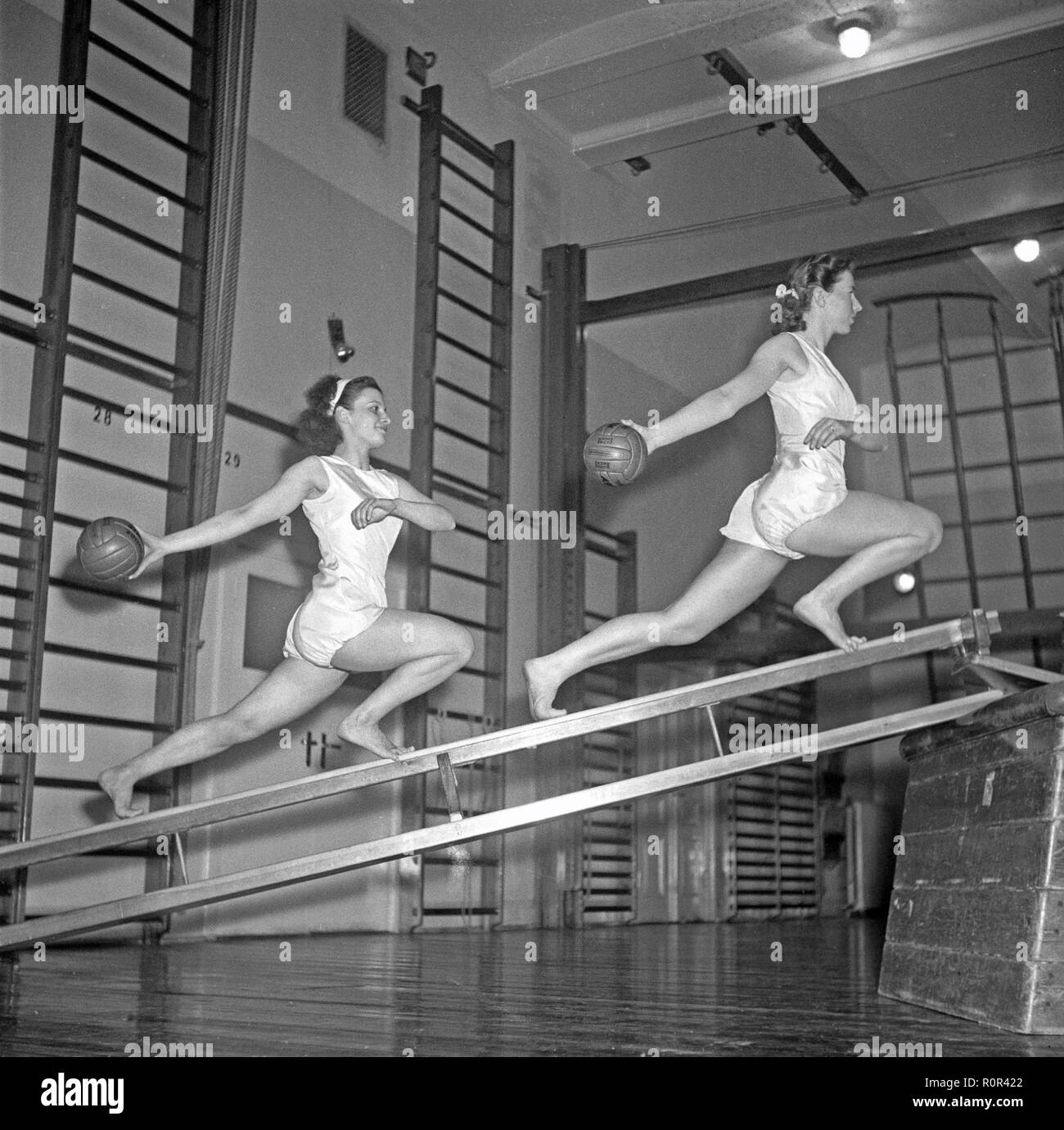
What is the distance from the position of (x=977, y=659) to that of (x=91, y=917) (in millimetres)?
2181

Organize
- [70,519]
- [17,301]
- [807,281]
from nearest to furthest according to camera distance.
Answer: [807,281], [17,301], [70,519]

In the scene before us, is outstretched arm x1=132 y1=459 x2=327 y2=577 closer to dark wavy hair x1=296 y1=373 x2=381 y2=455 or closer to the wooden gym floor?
dark wavy hair x1=296 y1=373 x2=381 y2=455

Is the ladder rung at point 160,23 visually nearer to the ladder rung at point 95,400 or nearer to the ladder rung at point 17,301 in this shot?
the ladder rung at point 17,301

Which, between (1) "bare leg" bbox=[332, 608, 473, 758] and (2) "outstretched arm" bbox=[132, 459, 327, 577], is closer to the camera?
(2) "outstretched arm" bbox=[132, 459, 327, 577]

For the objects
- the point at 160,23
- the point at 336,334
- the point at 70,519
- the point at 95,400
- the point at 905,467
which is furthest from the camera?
the point at 905,467

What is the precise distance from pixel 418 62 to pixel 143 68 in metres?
1.52

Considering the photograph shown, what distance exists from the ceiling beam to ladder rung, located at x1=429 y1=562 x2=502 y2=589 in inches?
57.1

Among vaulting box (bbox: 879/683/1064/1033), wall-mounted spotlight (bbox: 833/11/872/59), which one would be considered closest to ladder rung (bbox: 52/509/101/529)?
vaulting box (bbox: 879/683/1064/1033)

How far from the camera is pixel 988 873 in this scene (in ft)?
8.15

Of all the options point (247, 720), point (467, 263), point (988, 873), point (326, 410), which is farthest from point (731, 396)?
point (467, 263)

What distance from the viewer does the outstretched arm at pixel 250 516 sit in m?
3.12

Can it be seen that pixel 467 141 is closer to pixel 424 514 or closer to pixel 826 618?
pixel 424 514

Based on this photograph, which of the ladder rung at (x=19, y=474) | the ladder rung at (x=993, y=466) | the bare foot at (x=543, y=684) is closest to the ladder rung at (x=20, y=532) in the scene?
the ladder rung at (x=19, y=474)

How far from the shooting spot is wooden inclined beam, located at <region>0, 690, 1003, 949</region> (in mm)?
3104
